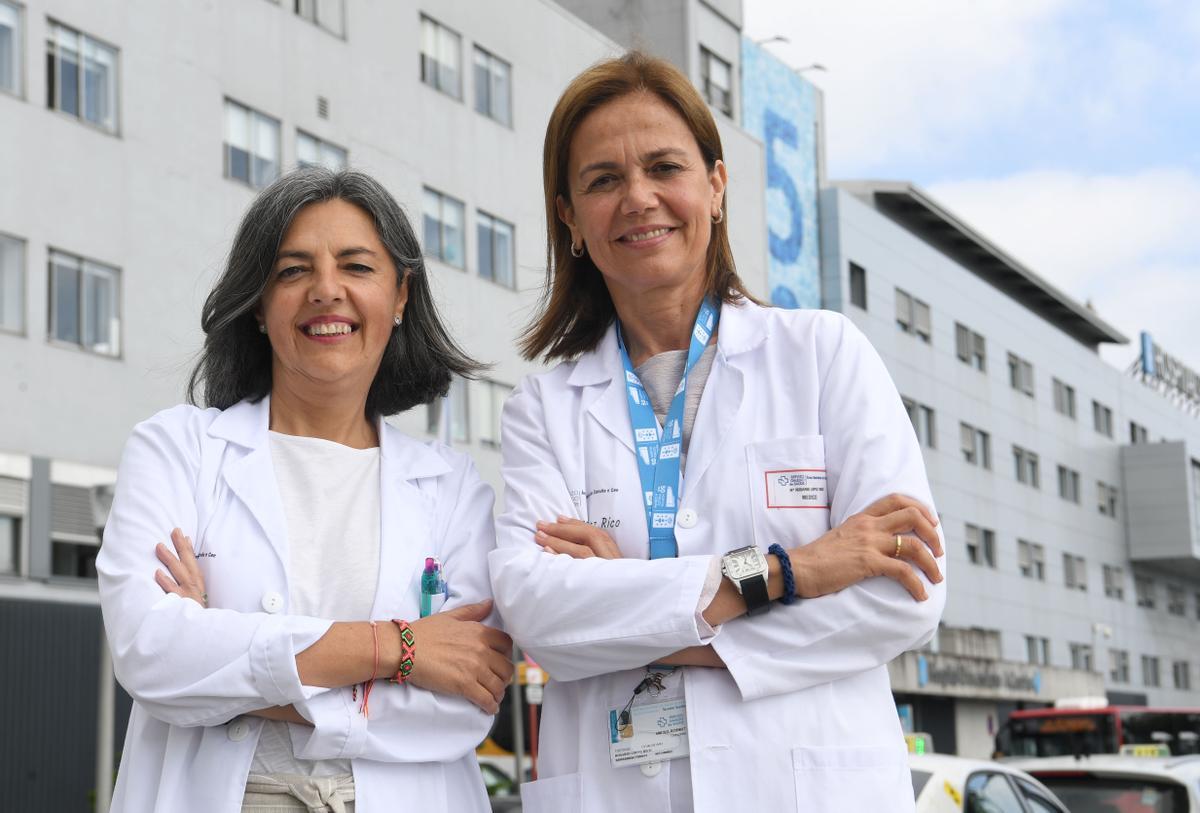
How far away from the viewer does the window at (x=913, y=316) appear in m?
51.8

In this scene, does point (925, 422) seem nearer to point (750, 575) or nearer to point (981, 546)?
point (981, 546)

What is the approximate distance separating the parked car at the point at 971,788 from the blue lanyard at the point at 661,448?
4.48 metres

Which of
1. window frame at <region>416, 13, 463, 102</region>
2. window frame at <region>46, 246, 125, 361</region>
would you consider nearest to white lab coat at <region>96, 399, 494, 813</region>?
window frame at <region>46, 246, 125, 361</region>

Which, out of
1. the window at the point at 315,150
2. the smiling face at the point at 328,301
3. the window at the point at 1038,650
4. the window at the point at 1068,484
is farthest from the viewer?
the window at the point at 1068,484

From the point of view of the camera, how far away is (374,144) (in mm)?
28422

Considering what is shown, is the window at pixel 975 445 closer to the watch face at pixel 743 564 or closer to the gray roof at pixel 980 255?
→ the gray roof at pixel 980 255

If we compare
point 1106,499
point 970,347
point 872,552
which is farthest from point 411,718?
point 1106,499

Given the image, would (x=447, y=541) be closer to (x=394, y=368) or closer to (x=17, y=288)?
(x=394, y=368)

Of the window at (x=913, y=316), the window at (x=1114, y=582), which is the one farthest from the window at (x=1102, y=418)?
the window at (x=913, y=316)

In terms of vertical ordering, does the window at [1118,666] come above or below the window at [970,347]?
below

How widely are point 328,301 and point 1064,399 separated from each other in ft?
215

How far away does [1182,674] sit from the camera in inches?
2987

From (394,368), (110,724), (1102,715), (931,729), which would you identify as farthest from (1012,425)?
(394,368)

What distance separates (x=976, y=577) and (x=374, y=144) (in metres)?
31.9
